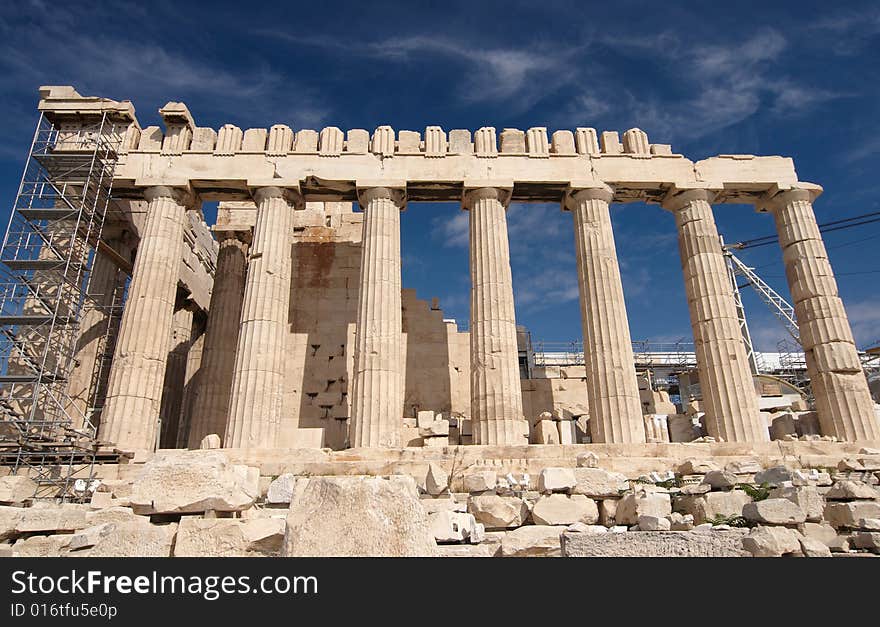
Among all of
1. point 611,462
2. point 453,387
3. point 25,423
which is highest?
point 453,387

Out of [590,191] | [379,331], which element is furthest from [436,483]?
[590,191]

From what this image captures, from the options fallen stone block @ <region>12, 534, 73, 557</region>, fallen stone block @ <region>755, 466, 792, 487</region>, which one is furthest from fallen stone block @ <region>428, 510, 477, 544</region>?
fallen stone block @ <region>755, 466, 792, 487</region>

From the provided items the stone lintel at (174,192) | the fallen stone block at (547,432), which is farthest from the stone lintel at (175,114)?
the fallen stone block at (547,432)

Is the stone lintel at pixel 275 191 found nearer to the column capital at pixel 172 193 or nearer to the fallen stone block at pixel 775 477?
the column capital at pixel 172 193

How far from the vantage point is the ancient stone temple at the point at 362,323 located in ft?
51.1

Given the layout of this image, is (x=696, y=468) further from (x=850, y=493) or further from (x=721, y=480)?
(x=850, y=493)

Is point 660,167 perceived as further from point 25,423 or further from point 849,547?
point 25,423

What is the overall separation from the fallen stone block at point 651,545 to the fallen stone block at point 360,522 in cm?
147

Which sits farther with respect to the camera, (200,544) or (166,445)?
(166,445)
